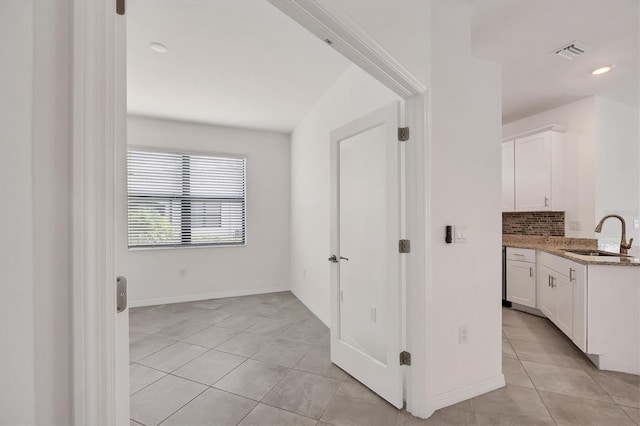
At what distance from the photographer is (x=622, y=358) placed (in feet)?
7.73

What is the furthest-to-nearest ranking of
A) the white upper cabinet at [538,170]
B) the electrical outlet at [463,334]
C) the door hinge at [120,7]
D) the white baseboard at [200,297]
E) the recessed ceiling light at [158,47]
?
the white baseboard at [200,297] → the white upper cabinet at [538,170] → the recessed ceiling light at [158,47] → the electrical outlet at [463,334] → the door hinge at [120,7]

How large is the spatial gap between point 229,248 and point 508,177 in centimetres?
453

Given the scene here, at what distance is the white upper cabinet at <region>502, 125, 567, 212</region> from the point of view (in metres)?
3.79

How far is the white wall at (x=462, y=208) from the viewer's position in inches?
75.9

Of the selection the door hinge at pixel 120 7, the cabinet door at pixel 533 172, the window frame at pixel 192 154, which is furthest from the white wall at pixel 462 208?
the window frame at pixel 192 154

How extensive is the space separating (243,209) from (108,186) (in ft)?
14.1

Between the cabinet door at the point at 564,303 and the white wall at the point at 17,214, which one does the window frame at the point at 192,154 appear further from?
the cabinet door at the point at 564,303

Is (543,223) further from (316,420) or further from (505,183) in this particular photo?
(316,420)

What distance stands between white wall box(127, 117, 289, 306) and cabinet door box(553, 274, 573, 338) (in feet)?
12.3

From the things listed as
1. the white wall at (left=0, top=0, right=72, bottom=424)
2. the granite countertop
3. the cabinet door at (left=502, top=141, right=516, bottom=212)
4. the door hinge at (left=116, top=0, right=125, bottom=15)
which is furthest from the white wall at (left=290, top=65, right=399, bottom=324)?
the cabinet door at (left=502, top=141, right=516, bottom=212)

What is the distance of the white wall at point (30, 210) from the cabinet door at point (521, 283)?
178 inches

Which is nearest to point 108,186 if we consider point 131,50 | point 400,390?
point 400,390

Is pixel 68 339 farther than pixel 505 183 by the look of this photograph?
No

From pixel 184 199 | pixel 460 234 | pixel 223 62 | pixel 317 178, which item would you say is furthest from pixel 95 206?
pixel 184 199
